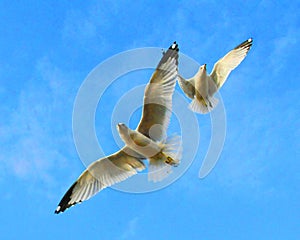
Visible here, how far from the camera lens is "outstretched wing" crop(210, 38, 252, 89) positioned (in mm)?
10831

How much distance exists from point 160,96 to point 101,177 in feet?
5.61

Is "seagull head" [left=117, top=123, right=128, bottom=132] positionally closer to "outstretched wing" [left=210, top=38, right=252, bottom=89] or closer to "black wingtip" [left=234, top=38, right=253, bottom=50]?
"outstretched wing" [left=210, top=38, right=252, bottom=89]

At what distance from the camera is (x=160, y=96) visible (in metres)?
8.69

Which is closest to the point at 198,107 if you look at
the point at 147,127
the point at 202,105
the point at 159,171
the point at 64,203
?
the point at 202,105

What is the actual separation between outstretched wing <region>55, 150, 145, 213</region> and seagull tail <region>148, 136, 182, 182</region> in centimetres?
46

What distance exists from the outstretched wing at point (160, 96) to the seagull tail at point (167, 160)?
12.0 inches

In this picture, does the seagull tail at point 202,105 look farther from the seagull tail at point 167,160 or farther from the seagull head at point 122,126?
the seagull head at point 122,126

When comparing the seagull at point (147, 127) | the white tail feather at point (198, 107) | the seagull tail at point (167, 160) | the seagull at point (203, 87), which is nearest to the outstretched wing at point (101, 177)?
the seagull at point (147, 127)

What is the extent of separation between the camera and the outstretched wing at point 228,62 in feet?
35.5

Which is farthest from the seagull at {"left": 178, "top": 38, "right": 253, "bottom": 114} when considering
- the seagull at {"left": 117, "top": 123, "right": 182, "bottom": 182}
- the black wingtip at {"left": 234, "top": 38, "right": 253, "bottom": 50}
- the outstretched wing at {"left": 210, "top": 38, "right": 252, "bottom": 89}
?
the seagull at {"left": 117, "top": 123, "right": 182, "bottom": 182}

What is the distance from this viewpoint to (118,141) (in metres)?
8.83

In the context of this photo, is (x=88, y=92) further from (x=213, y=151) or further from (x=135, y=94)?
(x=213, y=151)

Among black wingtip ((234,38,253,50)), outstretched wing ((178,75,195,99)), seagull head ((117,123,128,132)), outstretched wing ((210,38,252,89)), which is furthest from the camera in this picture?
black wingtip ((234,38,253,50))

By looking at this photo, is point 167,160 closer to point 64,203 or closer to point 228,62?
point 64,203
